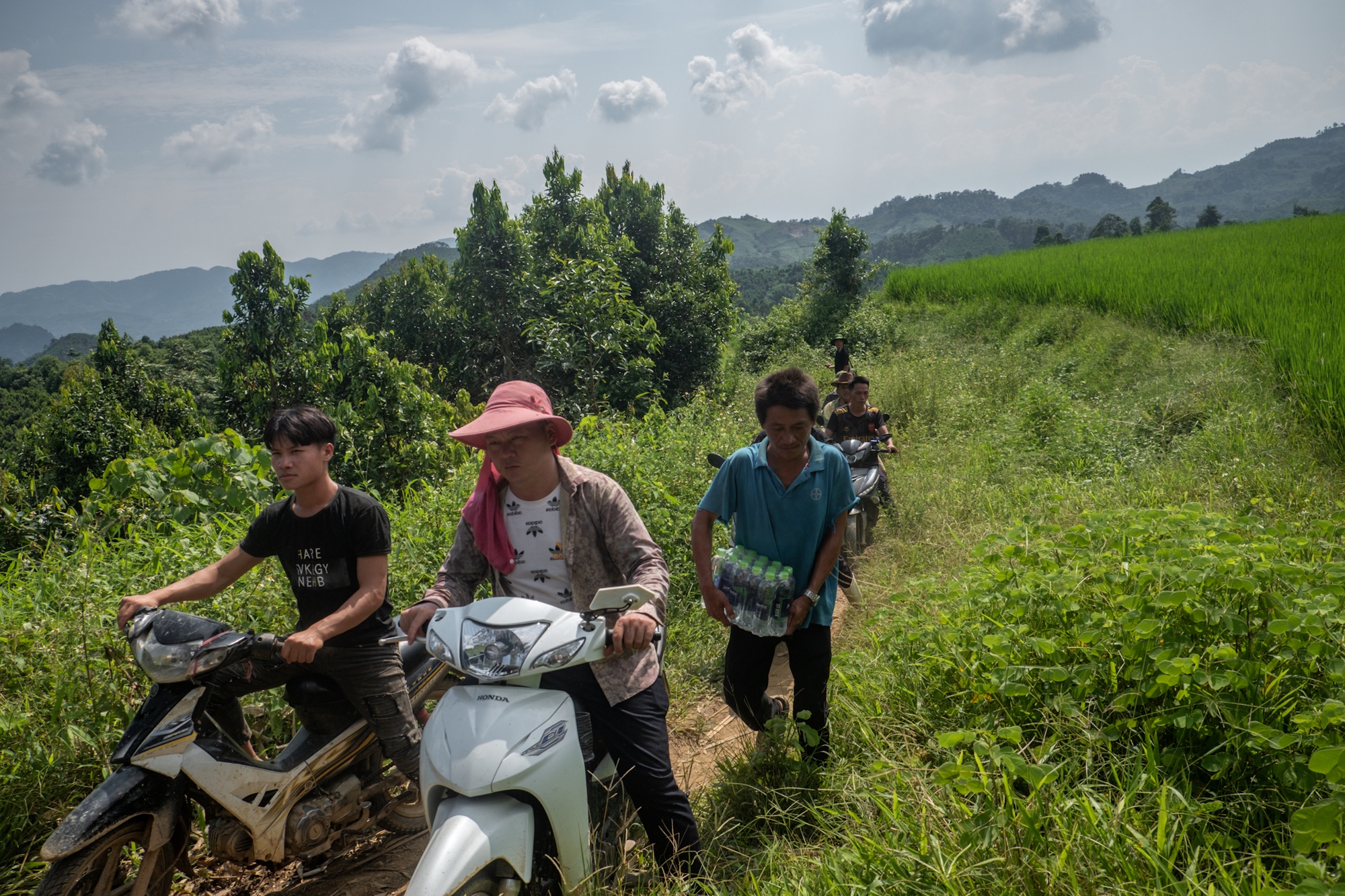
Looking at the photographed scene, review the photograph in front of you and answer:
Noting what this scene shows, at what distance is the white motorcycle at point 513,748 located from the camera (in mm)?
1799

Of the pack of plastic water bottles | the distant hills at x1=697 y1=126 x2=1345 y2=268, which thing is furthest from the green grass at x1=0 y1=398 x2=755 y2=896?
the distant hills at x1=697 y1=126 x2=1345 y2=268

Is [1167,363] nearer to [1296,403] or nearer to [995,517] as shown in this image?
[1296,403]

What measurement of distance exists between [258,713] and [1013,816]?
3.01 meters

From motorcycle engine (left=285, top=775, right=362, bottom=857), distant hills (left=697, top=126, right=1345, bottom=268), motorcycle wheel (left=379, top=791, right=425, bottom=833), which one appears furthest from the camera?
distant hills (left=697, top=126, right=1345, bottom=268)

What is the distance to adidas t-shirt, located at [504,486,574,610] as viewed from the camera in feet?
7.82

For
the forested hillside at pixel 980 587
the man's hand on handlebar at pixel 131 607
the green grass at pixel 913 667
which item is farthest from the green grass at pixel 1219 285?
the man's hand on handlebar at pixel 131 607

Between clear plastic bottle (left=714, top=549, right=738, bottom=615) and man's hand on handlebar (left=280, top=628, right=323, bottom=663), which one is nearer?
man's hand on handlebar (left=280, top=628, right=323, bottom=663)

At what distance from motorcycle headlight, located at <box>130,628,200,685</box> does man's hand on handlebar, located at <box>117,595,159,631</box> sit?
11 cm

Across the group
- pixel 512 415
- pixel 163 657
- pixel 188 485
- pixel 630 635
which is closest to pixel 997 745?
pixel 630 635

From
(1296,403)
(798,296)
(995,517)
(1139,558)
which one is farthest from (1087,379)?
(798,296)

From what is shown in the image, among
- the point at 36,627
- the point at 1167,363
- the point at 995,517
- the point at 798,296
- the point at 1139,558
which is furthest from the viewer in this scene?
the point at 798,296

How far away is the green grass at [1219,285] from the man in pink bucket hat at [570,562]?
638 cm

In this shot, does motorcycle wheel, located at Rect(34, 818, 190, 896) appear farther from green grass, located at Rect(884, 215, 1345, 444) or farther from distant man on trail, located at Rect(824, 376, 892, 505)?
green grass, located at Rect(884, 215, 1345, 444)

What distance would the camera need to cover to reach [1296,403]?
6625 mm
